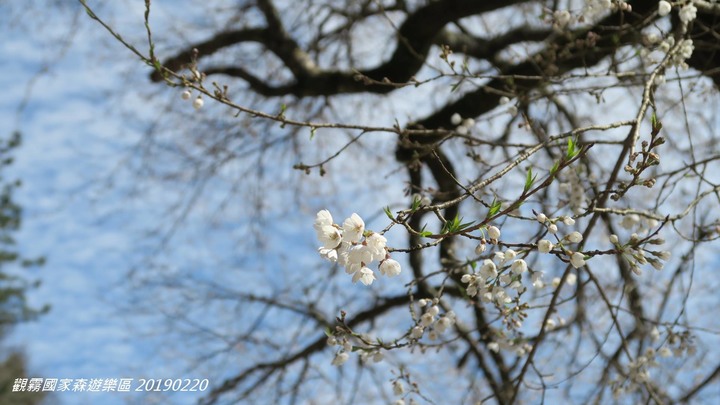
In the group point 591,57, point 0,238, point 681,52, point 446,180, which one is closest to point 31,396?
point 0,238

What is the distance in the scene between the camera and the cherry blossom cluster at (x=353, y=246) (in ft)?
4.16

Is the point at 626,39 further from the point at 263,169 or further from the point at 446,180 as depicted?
the point at 263,169

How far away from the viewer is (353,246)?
1297mm

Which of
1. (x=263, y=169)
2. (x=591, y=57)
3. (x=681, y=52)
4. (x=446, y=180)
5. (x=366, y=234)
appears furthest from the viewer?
(x=263, y=169)

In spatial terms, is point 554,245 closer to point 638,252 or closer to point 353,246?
point 638,252

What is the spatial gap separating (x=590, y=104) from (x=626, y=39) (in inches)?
83.4

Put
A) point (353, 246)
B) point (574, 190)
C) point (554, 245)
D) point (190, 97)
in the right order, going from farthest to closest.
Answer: point (574, 190) < point (190, 97) < point (554, 245) < point (353, 246)

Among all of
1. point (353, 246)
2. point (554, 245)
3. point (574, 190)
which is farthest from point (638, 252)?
point (574, 190)

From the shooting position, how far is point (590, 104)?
202 inches

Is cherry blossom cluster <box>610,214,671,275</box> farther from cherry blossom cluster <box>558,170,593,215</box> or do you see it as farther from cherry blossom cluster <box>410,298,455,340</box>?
cherry blossom cluster <box>558,170,593,215</box>

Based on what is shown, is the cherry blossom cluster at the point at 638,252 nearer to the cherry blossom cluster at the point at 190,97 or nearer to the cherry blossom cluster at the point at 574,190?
the cherry blossom cluster at the point at 574,190

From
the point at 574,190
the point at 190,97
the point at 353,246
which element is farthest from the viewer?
the point at 574,190

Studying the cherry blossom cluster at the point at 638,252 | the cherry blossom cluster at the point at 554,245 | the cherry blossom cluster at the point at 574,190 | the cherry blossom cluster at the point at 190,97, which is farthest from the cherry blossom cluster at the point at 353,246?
the cherry blossom cluster at the point at 574,190

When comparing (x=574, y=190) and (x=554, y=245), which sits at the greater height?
(x=574, y=190)
